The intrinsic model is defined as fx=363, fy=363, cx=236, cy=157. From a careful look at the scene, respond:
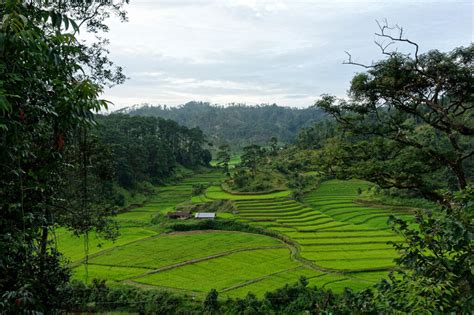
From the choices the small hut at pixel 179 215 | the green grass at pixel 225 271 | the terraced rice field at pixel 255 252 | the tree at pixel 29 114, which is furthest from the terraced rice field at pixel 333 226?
the tree at pixel 29 114

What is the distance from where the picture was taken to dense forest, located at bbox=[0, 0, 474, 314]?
9.02 feet

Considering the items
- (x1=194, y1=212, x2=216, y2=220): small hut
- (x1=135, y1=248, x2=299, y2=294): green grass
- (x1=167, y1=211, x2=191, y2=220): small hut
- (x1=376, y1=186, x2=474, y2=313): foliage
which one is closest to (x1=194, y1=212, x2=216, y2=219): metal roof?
(x1=194, y1=212, x2=216, y2=220): small hut

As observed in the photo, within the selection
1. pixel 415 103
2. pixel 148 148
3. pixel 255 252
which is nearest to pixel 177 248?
pixel 255 252

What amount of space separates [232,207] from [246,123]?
82493 mm

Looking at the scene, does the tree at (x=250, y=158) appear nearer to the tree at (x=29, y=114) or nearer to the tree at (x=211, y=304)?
the tree at (x=211, y=304)

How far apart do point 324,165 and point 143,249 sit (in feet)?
56.2

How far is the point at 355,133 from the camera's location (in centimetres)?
945

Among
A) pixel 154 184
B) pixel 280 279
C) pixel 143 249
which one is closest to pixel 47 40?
pixel 280 279

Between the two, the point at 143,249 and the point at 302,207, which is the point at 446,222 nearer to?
the point at 143,249

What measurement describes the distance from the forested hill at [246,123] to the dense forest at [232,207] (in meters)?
47.7

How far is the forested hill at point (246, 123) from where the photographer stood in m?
96.9

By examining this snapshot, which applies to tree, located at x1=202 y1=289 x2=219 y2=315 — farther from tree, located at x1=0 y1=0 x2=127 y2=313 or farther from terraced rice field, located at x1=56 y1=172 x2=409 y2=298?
tree, located at x1=0 y1=0 x2=127 y2=313

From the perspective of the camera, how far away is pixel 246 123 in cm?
11481

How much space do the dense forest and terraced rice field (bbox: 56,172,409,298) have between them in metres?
0.16
